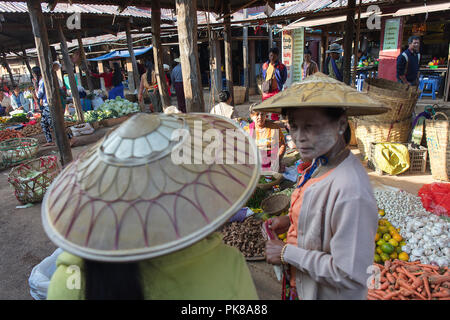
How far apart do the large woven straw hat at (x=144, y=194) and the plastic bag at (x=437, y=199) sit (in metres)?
3.51

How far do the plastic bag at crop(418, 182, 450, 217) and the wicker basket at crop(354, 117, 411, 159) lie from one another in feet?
5.68

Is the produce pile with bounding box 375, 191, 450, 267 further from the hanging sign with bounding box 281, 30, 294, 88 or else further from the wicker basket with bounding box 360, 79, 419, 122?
the hanging sign with bounding box 281, 30, 294, 88

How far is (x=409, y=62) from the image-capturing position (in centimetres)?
596

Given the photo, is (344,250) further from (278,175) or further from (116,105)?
(116,105)

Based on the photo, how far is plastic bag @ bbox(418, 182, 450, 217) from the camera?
10.8ft

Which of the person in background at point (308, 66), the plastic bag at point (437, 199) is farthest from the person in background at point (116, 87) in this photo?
the plastic bag at point (437, 199)

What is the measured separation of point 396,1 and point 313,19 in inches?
132

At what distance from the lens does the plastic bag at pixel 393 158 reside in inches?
179

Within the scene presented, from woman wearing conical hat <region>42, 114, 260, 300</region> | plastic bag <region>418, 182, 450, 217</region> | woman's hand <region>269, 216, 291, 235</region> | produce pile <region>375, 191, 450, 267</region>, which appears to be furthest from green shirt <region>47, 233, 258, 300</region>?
plastic bag <region>418, 182, 450, 217</region>

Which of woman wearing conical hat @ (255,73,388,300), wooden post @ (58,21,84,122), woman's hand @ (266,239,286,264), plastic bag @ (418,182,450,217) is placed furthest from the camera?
wooden post @ (58,21,84,122)

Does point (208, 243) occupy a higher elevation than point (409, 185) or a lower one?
higher

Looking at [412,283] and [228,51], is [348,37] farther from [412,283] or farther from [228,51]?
[412,283]

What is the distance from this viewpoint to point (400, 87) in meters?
5.35

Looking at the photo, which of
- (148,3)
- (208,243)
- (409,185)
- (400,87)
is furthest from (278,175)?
(148,3)
